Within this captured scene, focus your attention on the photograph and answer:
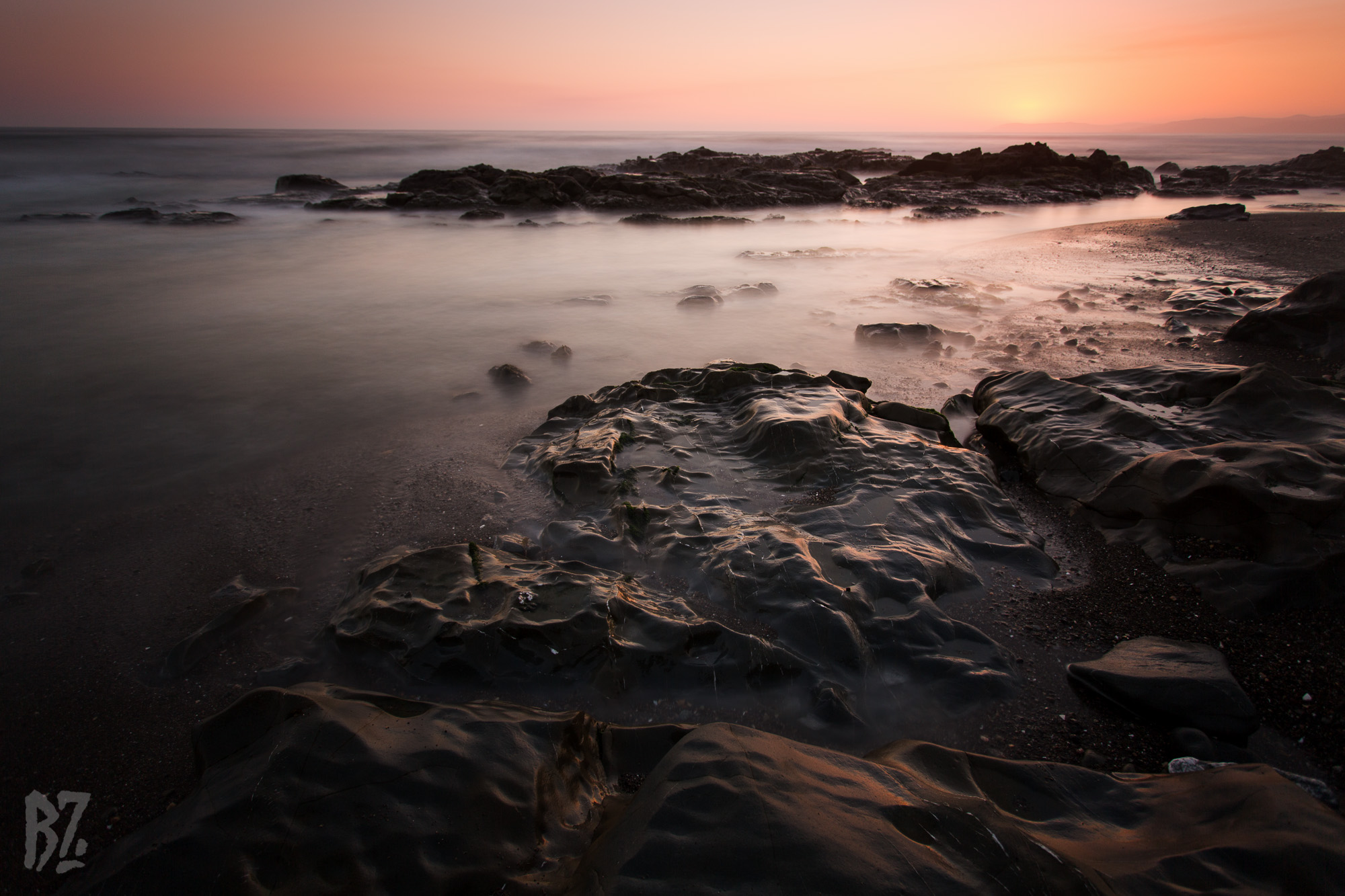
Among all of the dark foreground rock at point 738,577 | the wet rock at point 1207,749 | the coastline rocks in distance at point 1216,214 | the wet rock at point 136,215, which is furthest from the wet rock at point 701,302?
the wet rock at point 136,215

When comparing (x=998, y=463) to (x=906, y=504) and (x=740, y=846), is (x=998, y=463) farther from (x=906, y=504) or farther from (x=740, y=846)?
(x=740, y=846)

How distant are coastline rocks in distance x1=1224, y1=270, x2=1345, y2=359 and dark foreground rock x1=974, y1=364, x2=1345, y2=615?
2.05 metres

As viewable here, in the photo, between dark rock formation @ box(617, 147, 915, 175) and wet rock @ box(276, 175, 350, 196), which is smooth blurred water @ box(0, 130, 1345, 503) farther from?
dark rock formation @ box(617, 147, 915, 175)

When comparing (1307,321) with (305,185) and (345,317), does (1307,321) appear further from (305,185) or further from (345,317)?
(305,185)

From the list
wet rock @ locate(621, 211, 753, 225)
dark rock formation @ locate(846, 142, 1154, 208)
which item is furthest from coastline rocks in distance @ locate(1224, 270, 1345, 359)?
dark rock formation @ locate(846, 142, 1154, 208)

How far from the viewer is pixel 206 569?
296cm

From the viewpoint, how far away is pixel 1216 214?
14.4 m

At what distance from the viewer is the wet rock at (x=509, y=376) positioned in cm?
556

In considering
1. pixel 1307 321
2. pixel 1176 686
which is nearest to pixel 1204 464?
pixel 1176 686

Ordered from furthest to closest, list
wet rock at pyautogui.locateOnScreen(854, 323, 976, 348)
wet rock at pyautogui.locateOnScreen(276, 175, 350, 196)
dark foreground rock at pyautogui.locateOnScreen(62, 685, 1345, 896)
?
wet rock at pyautogui.locateOnScreen(276, 175, 350, 196), wet rock at pyautogui.locateOnScreen(854, 323, 976, 348), dark foreground rock at pyautogui.locateOnScreen(62, 685, 1345, 896)

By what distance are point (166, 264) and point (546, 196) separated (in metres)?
10.9

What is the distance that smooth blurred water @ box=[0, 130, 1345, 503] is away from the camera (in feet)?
15.1

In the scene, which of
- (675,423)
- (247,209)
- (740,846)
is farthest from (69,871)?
(247,209)

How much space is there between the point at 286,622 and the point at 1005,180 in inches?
1144
